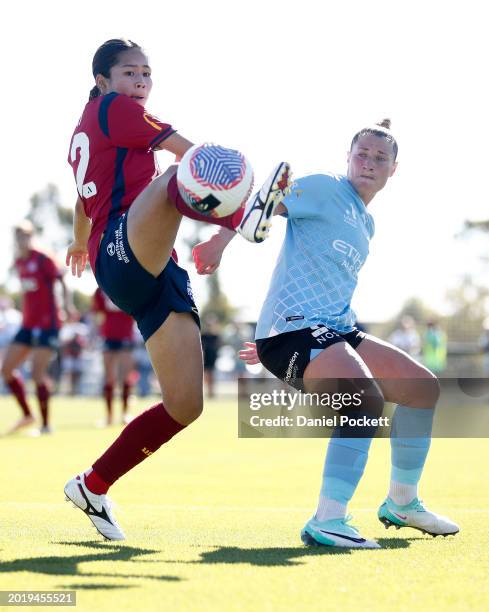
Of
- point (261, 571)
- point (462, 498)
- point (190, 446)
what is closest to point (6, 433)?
point (190, 446)

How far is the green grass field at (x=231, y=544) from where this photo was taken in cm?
366

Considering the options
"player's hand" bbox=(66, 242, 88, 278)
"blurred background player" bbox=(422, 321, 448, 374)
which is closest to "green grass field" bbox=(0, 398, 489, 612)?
"player's hand" bbox=(66, 242, 88, 278)

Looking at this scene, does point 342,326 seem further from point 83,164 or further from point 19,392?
point 19,392

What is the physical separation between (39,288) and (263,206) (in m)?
9.38

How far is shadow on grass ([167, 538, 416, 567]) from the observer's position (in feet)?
14.2

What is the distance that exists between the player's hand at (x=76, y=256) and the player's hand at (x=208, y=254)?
116 centimetres

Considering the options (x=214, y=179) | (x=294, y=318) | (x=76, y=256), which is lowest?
(x=294, y=318)

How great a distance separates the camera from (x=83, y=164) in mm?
5184

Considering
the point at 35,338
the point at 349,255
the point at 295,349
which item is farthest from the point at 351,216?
the point at 35,338

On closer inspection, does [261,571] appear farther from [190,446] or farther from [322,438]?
[322,438]

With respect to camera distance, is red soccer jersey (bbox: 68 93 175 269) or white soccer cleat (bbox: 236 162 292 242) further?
red soccer jersey (bbox: 68 93 175 269)

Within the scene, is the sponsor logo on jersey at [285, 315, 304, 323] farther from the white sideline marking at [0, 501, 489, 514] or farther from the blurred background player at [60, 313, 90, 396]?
the blurred background player at [60, 313, 90, 396]

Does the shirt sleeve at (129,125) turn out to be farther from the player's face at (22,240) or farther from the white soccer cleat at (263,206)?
the player's face at (22,240)

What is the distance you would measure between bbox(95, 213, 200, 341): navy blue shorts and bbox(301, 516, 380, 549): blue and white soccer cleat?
113cm
